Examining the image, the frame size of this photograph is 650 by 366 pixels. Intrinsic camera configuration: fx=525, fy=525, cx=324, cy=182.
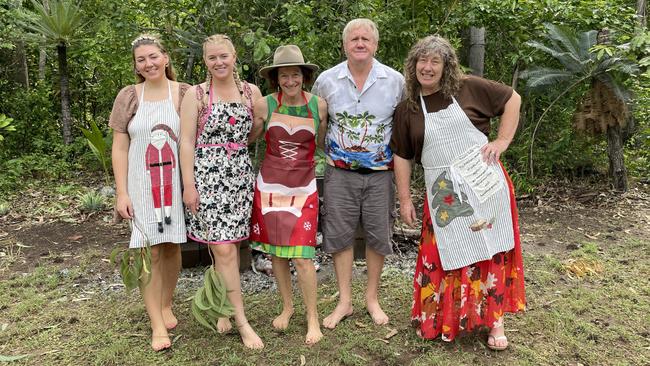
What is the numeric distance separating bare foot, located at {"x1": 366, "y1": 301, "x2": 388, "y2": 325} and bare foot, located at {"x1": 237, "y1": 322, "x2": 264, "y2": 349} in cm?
75

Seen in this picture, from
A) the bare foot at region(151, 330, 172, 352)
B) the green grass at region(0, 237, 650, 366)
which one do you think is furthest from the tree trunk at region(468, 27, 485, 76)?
the bare foot at region(151, 330, 172, 352)

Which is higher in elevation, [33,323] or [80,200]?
[80,200]

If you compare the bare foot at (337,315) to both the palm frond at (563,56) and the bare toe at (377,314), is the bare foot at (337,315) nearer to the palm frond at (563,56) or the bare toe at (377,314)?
the bare toe at (377,314)

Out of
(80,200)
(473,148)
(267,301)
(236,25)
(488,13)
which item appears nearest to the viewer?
(473,148)

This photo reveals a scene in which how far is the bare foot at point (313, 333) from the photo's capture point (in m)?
3.12

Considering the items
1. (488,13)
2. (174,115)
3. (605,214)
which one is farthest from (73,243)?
(605,214)

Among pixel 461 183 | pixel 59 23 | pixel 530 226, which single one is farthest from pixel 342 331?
pixel 59 23

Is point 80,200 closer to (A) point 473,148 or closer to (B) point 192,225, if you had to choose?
(B) point 192,225

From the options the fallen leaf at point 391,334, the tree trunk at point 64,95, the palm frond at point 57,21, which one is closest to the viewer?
the fallen leaf at point 391,334

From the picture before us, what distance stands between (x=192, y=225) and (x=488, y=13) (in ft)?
13.7

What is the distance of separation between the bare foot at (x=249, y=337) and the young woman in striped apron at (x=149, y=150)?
2.15ft

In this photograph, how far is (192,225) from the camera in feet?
9.64

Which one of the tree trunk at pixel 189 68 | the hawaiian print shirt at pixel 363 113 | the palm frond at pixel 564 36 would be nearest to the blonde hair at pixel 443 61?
the hawaiian print shirt at pixel 363 113

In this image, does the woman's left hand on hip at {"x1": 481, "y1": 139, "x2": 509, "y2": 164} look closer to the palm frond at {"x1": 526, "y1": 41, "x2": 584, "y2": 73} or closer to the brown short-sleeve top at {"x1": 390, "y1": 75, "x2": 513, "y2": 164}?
the brown short-sleeve top at {"x1": 390, "y1": 75, "x2": 513, "y2": 164}
